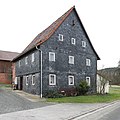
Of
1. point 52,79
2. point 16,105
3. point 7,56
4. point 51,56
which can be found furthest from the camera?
point 7,56

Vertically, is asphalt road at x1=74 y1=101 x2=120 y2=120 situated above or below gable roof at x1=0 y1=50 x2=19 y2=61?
below

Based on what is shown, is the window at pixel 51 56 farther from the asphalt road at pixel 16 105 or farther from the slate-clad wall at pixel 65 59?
the asphalt road at pixel 16 105

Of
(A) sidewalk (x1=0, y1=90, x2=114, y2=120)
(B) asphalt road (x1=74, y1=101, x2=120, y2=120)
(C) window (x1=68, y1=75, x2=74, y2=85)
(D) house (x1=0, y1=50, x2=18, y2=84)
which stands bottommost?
(B) asphalt road (x1=74, y1=101, x2=120, y2=120)

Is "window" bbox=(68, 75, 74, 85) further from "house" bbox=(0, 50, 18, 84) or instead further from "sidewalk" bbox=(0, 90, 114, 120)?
"house" bbox=(0, 50, 18, 84)

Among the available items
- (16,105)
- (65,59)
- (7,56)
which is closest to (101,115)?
(16,105)

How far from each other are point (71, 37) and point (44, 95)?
9.17 metres

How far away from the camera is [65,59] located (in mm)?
31719

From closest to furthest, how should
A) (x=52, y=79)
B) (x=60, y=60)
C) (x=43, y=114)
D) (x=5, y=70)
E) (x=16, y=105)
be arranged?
(x=43, y=114)
(x=16, y=105)
(x=52, y=79)
(x=60, y=60)
(x=5, y=70)

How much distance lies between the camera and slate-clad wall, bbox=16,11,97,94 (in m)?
29.4

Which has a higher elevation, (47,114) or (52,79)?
(52,79)

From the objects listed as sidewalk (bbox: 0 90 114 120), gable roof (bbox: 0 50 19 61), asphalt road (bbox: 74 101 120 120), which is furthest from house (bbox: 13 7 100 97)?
gable roof (bbox: 0 50 19 61)

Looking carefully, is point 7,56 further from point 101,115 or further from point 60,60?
point 101,115

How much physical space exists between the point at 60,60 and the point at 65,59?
1.01 metres

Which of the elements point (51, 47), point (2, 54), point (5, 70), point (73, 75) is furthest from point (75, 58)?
point (2, 54)
